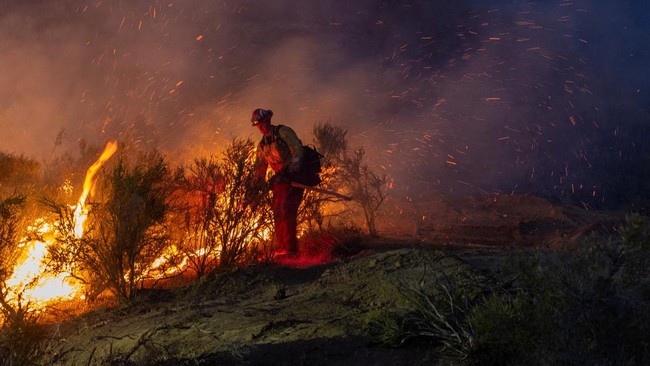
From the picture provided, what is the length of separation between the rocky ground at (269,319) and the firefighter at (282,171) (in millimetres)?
367

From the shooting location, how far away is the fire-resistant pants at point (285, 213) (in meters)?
7.19

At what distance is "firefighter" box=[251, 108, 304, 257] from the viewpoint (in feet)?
23.6

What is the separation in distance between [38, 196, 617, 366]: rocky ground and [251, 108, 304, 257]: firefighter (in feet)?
1.20

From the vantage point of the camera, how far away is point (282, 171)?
718 cm

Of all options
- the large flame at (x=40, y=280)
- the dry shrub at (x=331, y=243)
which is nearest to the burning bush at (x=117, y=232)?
the large flame at (x=40, y=280)

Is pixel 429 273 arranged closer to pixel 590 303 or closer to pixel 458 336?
pixel 458 336

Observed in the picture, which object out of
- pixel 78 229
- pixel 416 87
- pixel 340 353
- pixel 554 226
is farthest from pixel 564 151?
pixel 340 353

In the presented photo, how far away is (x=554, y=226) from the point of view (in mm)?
11773

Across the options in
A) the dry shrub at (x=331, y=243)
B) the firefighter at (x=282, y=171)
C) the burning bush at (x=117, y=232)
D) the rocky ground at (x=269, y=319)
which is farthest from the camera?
the dry shrub at (x=331, y=243)

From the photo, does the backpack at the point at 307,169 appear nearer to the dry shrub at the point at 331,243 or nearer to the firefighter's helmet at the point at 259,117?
the firefighter's helmet at the point at 259,117

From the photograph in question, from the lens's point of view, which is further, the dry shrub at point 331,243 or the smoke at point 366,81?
the smoke at point 366,81

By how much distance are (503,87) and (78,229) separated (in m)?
24.2

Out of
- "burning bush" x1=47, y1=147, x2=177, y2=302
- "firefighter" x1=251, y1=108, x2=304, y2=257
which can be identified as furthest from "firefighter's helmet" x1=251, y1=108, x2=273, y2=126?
"burning bush" x1=47, y1=147, x2=177, y2=302

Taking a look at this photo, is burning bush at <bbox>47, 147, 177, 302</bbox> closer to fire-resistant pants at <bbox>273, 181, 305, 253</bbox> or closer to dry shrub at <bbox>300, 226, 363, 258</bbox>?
fire-resistant pants at <bbox>273, 181, 305, 253</bbox>
